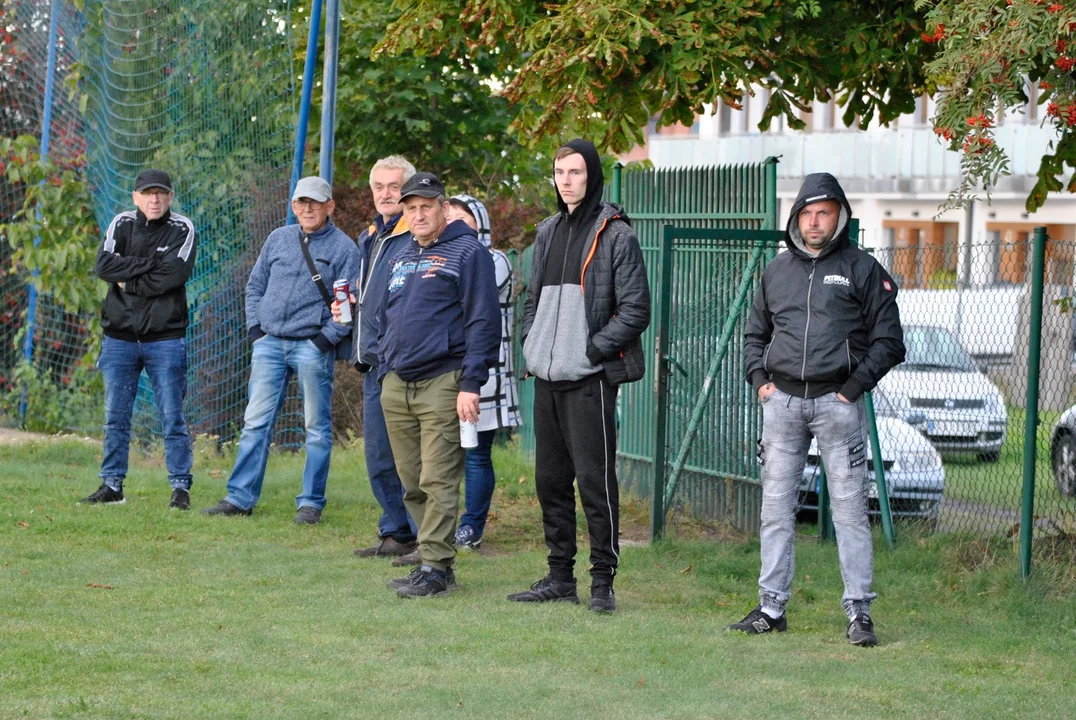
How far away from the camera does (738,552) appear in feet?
26.8

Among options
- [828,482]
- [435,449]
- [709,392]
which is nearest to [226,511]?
[435,449]

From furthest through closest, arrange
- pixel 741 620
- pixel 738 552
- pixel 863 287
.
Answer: pixel 738 552
pixel 741 620
pixel 863 287

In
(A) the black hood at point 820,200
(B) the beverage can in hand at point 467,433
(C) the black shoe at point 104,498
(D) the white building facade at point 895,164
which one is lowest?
(C) the black shoe at point 104,498

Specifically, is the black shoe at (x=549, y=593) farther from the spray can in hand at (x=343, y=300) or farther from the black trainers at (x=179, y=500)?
the black trainers at (x=179, y=500)

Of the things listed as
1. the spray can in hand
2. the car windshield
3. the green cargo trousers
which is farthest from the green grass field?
the spray can in hand

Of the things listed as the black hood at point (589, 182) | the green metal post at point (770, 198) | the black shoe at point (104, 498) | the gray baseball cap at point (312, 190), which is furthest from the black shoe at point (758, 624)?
the black shoe at point (104, 498)

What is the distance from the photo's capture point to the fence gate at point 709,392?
28.1 feet

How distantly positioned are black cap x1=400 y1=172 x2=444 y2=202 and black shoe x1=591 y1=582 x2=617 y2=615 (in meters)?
2.00

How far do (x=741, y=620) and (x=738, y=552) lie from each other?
1571 mm

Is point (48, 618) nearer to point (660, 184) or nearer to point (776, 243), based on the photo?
point (776, 243)

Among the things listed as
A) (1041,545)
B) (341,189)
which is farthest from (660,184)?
(341,189)

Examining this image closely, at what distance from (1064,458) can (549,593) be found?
280 cm

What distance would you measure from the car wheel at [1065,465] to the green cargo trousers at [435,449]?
3047 mm

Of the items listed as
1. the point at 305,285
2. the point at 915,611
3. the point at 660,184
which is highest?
the point at 660,184
